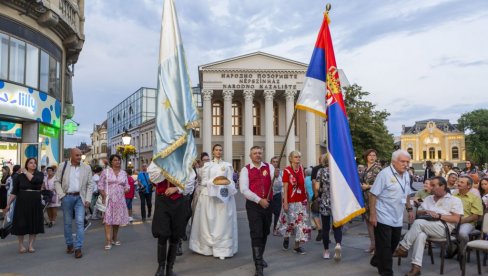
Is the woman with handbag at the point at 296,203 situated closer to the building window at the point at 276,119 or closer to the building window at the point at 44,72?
the building window at the point at 44,72

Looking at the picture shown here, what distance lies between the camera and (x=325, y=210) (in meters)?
7.60

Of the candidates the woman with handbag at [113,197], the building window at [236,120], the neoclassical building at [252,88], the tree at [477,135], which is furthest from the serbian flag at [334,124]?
the tree at [477,135]

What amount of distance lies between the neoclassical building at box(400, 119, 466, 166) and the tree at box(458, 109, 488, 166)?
808 cm

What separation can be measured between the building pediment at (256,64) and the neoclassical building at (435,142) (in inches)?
2444

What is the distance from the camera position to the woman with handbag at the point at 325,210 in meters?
7.12

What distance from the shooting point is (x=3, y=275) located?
614 centimetres

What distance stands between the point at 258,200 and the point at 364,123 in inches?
1604

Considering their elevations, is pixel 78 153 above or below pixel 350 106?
below

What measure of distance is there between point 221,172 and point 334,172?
7.78 feet

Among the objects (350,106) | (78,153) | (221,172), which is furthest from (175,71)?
(350,106)

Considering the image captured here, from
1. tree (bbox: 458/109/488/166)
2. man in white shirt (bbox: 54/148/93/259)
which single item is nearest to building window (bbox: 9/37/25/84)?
man in white shirt (bbox: 54/148/93/259)

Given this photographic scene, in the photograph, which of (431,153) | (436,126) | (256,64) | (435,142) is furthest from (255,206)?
(436,126)

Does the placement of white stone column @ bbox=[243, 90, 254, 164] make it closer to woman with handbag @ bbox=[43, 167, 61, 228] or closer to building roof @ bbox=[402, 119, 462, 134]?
woman with handbag @ bbox=[43, 167, 61, 228]

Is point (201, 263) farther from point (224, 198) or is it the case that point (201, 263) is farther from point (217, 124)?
point (217, 124)
